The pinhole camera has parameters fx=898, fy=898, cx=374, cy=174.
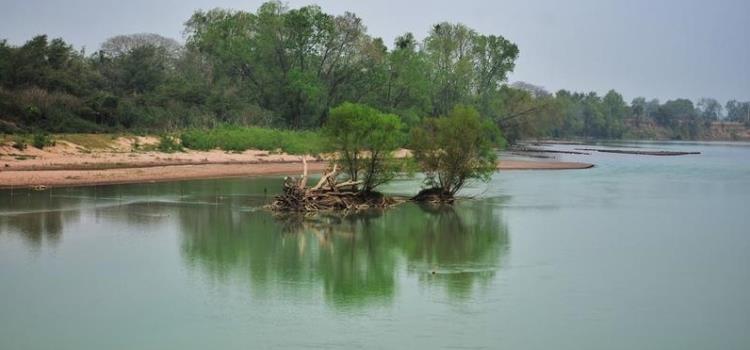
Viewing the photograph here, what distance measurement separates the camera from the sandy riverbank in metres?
36.4

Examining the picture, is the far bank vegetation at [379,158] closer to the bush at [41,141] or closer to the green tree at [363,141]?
the green tree at [363,141]

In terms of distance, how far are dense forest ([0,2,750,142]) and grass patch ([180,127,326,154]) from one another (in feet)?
7.39

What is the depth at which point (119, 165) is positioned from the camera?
1635 inches

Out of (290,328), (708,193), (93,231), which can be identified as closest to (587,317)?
(290,328)

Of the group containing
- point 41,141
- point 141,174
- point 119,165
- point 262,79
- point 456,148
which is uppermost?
point 262,79

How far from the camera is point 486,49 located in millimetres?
88938

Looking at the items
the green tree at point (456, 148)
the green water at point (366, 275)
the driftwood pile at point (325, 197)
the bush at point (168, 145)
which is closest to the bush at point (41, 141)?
the green water at point (366, 275)

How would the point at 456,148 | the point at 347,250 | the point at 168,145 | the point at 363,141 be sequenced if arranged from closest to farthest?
the point at 347,250
the point at 363,141
the point at 456,148
the point at 168,145

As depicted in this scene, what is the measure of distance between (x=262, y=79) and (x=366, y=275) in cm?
5117

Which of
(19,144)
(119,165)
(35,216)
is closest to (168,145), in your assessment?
(119,165)

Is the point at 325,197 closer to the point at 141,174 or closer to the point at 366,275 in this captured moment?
the point at 366,275

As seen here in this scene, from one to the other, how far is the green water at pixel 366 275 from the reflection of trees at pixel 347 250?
7cm

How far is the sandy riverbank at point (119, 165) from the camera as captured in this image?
36406mm

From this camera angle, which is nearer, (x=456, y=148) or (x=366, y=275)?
(x=366, y=275)
